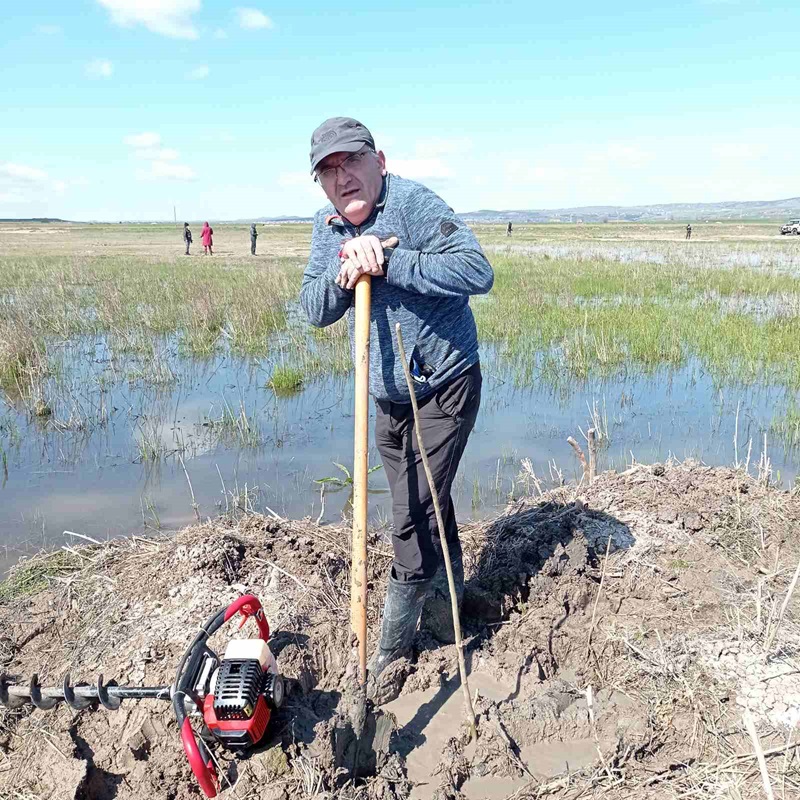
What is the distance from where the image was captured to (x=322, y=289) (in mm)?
2676

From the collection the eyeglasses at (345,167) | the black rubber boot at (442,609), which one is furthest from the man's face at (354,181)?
the black rubber boot at (442,609)

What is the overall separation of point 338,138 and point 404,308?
0.67m

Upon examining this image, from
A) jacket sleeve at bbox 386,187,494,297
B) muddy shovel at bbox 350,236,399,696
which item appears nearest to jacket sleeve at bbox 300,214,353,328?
muddy shovel at bbox 350,236,399,696

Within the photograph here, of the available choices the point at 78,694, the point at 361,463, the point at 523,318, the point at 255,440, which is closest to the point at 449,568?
the point at 361,463

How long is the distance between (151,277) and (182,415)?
12.5m

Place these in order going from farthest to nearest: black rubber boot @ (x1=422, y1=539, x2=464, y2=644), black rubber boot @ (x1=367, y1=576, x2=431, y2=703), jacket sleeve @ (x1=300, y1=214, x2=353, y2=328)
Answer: black rubber boot @ (x1=422, y1=539, x2=464, y2=644) → black rubber boot @ (x1=367, y1=576, x2=431, y2=703) → jacket sleeve @ (x1=300, y1=214, x2=353, y2=328)

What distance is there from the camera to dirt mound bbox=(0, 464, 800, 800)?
242 cm

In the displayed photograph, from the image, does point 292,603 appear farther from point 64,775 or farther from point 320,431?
point 320,431

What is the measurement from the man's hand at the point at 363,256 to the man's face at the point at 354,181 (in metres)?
0.16

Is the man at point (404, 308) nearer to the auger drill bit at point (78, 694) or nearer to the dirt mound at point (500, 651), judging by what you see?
the dirt mound at point (500, 651)

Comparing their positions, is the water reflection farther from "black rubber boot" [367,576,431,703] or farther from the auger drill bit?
the auger drill bit

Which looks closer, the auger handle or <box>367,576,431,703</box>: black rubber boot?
the auger handle

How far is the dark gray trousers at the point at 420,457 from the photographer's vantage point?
→ 275 cm

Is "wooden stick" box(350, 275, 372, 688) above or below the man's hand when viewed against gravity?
below
